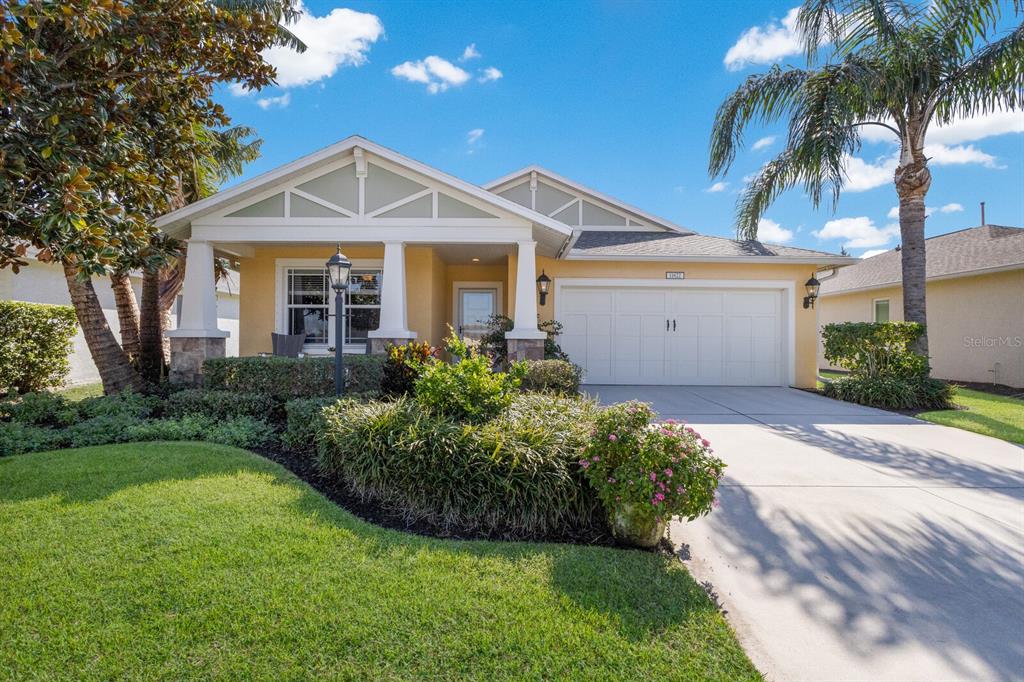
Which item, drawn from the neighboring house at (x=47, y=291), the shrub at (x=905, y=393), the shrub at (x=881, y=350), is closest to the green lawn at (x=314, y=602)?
the shrub at (x=905, y=393)

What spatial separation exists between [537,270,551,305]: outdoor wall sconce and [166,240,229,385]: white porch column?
20.9 ft

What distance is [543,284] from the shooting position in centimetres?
995

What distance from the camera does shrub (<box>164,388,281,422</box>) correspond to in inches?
249

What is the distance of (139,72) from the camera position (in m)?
5.28

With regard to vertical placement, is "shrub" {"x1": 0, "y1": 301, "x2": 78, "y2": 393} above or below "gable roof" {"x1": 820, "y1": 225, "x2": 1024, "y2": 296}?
below

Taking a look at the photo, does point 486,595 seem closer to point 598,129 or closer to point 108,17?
point 108,17

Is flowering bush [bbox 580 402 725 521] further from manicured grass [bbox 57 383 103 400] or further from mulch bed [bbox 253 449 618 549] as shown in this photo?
manicured grass [bbox 57 383 103 400]

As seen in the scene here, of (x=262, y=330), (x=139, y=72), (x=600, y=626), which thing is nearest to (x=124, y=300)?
(x=262, y=330)

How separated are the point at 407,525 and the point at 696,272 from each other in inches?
359

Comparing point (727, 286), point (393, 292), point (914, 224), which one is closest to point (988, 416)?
point (914, 224)

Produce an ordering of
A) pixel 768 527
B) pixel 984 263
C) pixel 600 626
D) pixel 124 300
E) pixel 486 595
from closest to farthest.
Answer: pixel 600 626, pixel 486 595, pixel 768 527, pixel 124 300, pixel 984 263

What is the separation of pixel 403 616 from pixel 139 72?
6.80 metres

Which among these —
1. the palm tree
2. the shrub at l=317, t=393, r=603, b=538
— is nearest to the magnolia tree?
the shrub at l=317, t=393, r=603, b=538

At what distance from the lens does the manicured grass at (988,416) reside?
6269mm
